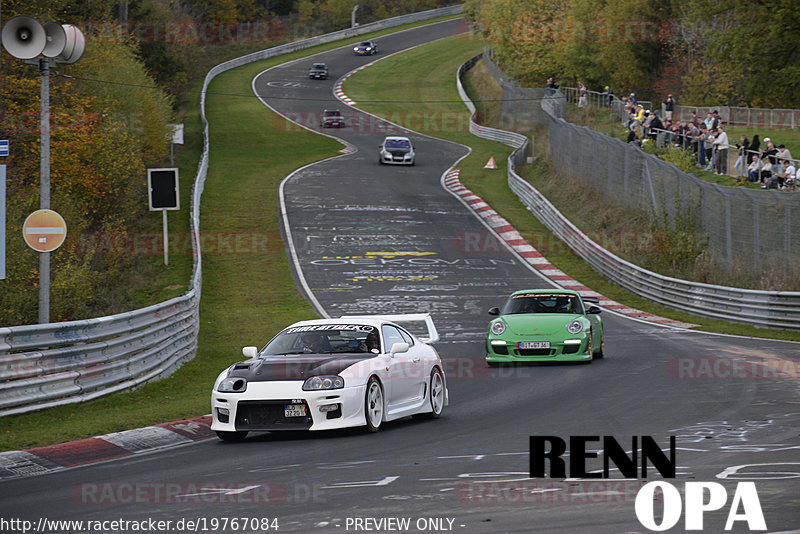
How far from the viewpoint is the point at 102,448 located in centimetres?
1105

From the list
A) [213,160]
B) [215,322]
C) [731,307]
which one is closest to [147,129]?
[213,160]

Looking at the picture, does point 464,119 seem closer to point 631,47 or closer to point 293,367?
point 631,47

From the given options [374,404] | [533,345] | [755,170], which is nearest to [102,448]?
[374,404]

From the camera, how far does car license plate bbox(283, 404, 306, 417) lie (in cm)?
1130

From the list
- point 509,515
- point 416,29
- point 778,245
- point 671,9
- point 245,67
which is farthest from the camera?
point 416,29

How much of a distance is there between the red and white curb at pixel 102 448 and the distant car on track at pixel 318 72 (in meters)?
77.8

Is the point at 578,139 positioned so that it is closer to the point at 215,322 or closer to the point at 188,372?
the point at 215,322

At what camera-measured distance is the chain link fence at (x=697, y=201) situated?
24.7 m

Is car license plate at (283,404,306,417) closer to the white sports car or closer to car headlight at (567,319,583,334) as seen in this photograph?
the white sports car

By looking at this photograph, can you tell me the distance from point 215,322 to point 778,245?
13.4 metres

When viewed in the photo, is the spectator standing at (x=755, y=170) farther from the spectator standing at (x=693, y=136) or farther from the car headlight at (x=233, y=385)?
the car headlight at (x=233, y=385)

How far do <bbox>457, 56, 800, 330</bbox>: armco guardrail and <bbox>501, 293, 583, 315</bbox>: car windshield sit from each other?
656 cm

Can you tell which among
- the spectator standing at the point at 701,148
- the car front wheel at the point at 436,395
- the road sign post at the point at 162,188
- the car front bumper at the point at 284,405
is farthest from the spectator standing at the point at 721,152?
the car front bumper at the point at 284,405

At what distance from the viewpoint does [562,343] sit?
18359mm
